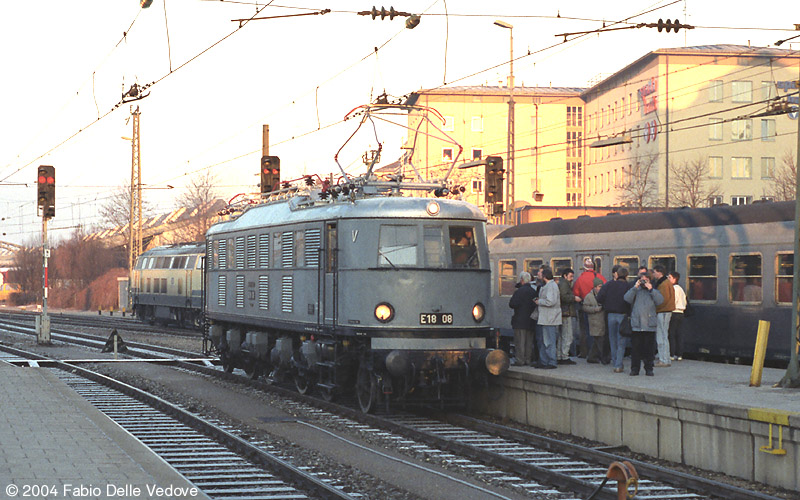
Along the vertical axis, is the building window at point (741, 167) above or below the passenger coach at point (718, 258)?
above

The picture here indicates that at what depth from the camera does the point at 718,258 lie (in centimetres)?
2027

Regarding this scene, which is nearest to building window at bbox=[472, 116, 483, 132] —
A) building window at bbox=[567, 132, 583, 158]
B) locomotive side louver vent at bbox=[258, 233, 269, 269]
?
building window at bbox=[567, 132, 583, 158]

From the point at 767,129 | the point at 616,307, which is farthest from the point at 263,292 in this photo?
the point at 767,129

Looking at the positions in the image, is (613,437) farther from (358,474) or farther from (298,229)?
(298,229)

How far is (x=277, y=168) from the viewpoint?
3341 cm

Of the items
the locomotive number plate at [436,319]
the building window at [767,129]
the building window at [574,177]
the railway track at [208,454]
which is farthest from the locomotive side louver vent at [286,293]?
the building window at [574,177]

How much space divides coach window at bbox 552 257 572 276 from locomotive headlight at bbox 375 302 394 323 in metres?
8.88

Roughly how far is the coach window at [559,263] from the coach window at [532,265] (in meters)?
0.32

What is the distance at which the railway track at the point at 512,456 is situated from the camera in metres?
10.9

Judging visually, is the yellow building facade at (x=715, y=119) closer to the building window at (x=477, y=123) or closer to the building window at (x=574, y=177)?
the building window at (x=477, y=123)

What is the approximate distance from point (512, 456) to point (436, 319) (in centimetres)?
373

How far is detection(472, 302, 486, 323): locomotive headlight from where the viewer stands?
54.9 ft

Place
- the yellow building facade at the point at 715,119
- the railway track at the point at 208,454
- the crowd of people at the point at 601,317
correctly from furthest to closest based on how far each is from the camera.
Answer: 1. the yellow building facade at the point at 715,119
2. the crowd of people at the point at 601,317
3. the railway track at the point at 208,454

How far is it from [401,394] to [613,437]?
3736 mm
